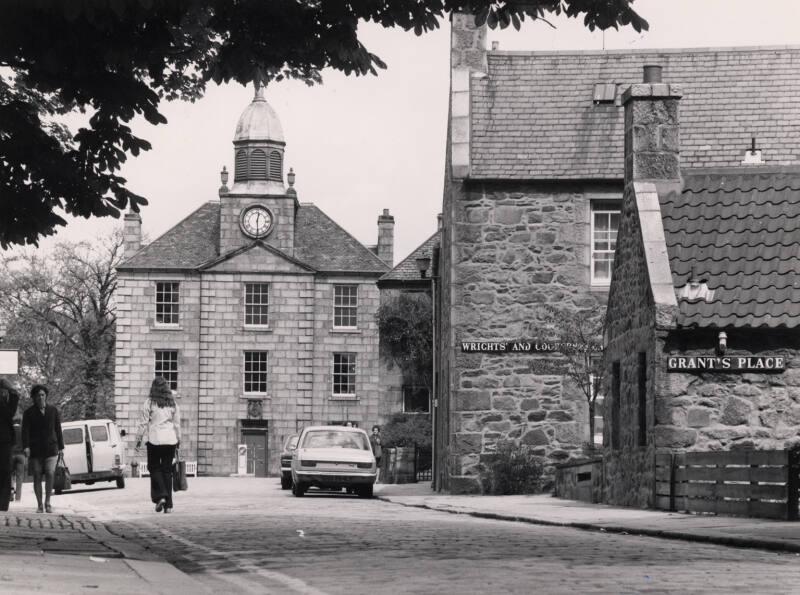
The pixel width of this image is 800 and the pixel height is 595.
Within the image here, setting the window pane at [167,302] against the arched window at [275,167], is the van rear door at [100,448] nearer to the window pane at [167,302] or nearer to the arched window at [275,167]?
the window pane at [167,302]

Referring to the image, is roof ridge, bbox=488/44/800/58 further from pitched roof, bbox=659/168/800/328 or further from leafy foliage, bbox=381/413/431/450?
leafy foliage, bbox=381/413/431/450

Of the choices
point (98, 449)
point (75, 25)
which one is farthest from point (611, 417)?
point (98, 449)

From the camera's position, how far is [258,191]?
79.0 m

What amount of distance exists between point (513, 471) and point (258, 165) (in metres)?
52.1

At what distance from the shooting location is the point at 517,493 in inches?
1153

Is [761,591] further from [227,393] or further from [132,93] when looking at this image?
[227,393]

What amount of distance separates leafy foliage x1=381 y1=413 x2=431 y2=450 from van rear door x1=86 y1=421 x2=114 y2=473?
1895cm

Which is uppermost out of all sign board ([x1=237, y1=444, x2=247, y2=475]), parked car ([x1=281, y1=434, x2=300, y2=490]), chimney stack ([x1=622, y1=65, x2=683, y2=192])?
chimney stack ([x1=622, y1=65, x2=683, y2=192])

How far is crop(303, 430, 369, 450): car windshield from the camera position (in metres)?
31.5

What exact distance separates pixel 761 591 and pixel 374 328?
225 ft

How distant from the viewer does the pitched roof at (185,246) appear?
7625 centimetres

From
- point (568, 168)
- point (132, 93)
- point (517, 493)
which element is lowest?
point (517, 493)

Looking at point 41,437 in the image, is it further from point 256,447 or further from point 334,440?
point 256,447

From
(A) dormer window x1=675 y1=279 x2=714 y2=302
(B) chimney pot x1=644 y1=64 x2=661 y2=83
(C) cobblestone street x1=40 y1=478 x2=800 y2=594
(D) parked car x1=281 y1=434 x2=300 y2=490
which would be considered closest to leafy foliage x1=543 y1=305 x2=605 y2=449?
(B) chimney pot x1=644 y1=64 x2=661 y2=83
